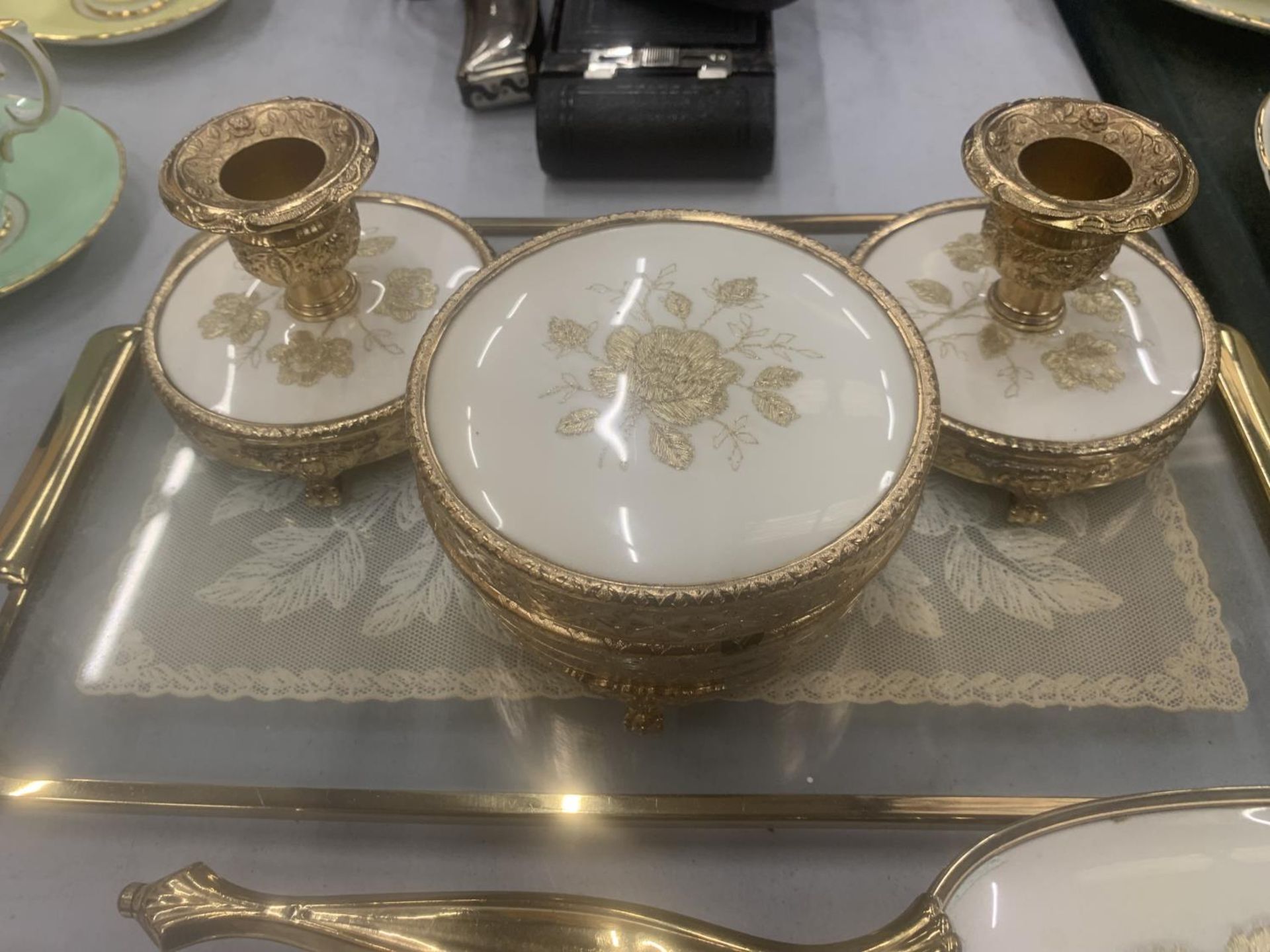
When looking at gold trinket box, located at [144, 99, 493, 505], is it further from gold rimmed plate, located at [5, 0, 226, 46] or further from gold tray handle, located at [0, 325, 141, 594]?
gold rimmed plate, located at [5, 0, 226, 46]

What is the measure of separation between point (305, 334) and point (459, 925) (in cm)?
48

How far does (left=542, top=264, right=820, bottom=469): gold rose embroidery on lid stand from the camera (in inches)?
20.5

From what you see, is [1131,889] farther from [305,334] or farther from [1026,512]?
[305,334]

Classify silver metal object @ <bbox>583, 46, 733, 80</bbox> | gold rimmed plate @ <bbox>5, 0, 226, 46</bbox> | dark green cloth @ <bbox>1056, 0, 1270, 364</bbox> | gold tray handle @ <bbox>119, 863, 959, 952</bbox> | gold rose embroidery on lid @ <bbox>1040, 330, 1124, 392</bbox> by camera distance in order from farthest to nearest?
gold rimmed plate @ <bbox>5, 0, 226, 46</bbox>
silver metal object @ <bbox>583, 46, 733, 80</bbox>
dark green cloth @ <bbox>1056, 0, 1270, 364</bbox>
gold rose embroidery on lid @ <bbox>1040, 330, 1124, 392</bbox>
gold tray handle @ <bbox>119, 863, 959, 952</bbox>

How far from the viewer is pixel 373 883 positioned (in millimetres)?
594

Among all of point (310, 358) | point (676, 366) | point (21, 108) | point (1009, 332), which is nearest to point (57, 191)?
point (21, 108)

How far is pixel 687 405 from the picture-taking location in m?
0.53

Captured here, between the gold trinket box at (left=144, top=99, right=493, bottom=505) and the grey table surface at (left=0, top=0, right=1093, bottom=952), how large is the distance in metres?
0.21

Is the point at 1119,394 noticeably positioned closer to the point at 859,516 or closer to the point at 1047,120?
the point at 1047,120

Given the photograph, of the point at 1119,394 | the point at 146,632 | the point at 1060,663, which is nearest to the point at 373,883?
the point at 146,632

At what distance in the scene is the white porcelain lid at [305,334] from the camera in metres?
0.71

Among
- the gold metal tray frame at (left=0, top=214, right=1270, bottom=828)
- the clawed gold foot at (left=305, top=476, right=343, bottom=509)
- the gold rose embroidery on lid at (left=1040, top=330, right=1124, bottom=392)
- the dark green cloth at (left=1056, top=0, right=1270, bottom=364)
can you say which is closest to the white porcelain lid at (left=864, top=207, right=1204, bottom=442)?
the gold rose embroidery on lid at (left=1040, top=330, right=1124, bottom=392)

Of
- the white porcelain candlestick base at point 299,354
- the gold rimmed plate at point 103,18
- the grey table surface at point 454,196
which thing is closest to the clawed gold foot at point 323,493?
the white porcelain candlestick base at point 299,354

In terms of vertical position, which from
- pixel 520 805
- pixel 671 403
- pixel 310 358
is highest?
pixel 671 403
